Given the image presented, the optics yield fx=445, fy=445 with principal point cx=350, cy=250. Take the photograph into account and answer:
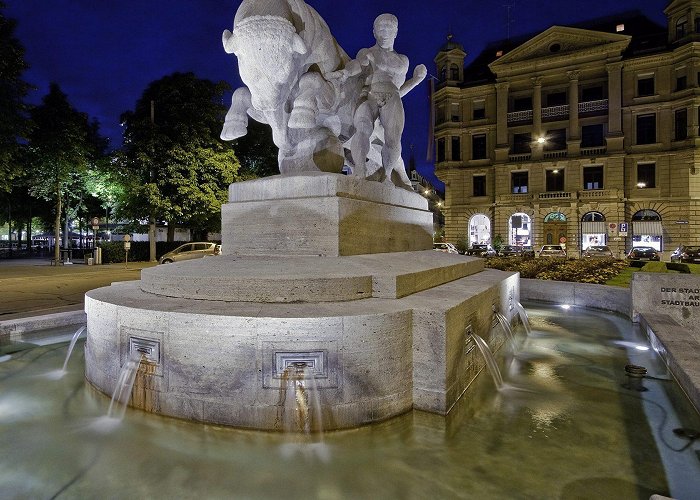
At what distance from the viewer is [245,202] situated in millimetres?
6898

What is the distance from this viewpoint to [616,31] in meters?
44.8

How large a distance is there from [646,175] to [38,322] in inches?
1818

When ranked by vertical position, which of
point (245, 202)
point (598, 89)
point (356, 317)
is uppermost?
point (598, 89)

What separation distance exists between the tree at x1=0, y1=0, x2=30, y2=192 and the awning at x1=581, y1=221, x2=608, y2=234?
42.4 m

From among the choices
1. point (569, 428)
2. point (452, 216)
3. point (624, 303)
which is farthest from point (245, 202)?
point (452, 216)

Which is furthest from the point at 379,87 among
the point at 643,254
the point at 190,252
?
the point at 643,254

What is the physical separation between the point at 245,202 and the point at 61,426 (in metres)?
3.84

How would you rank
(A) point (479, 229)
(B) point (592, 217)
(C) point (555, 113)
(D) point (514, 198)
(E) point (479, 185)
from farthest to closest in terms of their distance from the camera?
1. (A) point (479, 229)
2. (E) point (479, 185)
3. (D) point (514, 198)
4. (C) point (555, 113)
5. (B) point (592, 217)

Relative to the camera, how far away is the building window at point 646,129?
39906mm

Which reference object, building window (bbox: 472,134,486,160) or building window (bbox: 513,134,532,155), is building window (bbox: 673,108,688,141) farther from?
building window (bbox: 472,134,486,160)

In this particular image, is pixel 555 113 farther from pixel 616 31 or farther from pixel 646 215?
pixel 646 215

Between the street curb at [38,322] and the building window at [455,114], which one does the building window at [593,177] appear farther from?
the street curb at [38,322]

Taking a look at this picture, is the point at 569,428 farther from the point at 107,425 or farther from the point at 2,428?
the point at 2,428

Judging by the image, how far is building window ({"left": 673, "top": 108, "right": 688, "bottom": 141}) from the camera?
3797 centimetres
